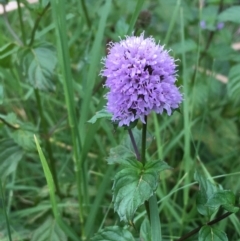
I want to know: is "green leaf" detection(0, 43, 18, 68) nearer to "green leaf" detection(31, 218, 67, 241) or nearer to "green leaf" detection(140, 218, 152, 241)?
"green leaf" detection(31, 218, 67, 241)

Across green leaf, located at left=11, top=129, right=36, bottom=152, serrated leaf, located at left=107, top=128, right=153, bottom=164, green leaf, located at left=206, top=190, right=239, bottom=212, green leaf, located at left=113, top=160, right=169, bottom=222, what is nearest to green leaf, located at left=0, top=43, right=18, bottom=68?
green leaf, located at left=11, top=129, right=36, bottom=152

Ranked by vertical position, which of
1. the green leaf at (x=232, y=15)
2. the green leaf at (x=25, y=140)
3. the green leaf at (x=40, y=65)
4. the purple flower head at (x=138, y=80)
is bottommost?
the green leaf at (x=25, y=140)

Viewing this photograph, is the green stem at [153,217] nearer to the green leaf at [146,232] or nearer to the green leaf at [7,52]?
the green leaf at [146,232]

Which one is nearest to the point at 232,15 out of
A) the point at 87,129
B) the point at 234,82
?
the point at 234,82

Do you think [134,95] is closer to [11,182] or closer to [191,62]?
[11,182]

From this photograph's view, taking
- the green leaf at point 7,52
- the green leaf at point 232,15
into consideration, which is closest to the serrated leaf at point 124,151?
the green leaf at point 7,52

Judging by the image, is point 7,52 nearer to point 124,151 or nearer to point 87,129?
point 87,129
